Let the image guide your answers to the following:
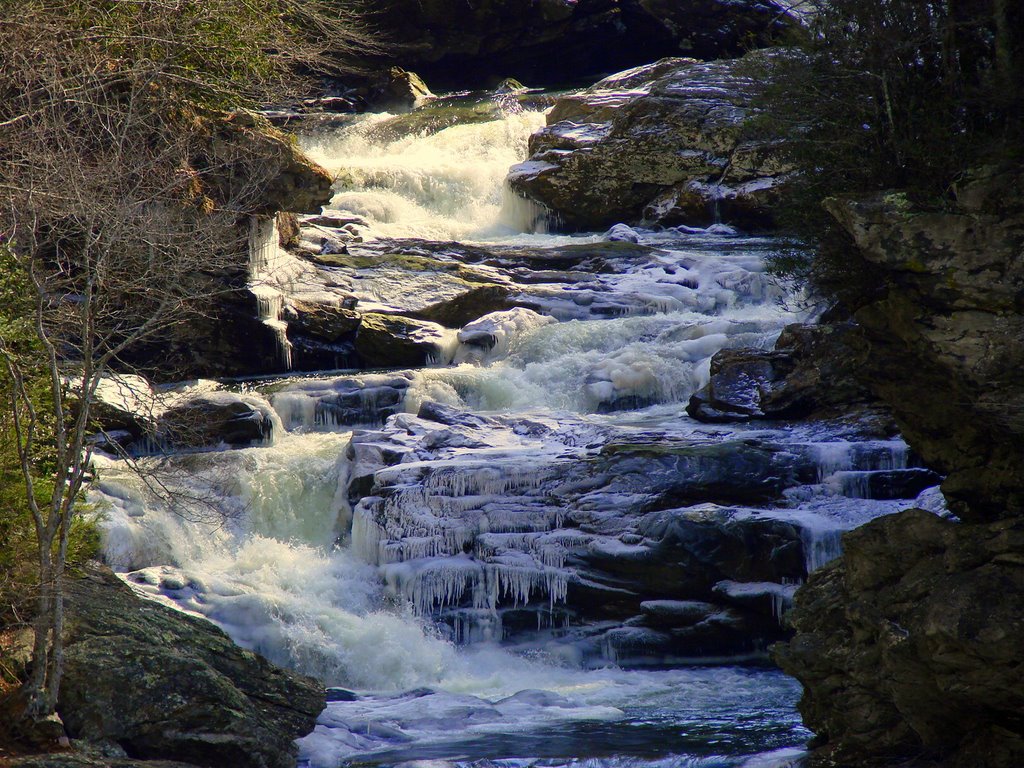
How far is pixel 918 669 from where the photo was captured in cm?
603

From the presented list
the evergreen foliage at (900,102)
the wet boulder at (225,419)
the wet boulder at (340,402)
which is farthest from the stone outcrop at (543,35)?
the evergreen foliage at (900,102)

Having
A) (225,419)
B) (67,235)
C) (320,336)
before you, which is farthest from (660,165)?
(67,235)

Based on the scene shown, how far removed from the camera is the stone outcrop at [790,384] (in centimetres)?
1168

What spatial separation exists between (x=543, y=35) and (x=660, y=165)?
→ 1279cm

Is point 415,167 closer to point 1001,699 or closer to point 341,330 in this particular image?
point 341,330

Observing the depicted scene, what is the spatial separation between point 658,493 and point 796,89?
3949mm

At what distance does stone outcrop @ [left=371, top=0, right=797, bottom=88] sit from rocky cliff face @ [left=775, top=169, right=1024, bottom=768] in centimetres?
2571

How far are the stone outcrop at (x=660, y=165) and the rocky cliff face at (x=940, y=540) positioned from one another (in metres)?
14.5

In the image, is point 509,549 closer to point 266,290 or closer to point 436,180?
point 266,290

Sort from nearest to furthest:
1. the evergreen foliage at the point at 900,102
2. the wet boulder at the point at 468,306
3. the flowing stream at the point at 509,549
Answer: the evergreen foliage at the point at 900,102 → the flowing stream at the point at 509,549 → the wet boulder at the point at 468,306

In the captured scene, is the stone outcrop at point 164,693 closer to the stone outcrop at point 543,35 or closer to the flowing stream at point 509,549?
the flowing stream at point 509,549

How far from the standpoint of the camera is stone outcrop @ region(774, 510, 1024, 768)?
18.5ft

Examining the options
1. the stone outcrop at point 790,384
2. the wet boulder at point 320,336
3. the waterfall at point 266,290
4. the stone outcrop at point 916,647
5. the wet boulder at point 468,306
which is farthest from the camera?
the wet boulder at point 468,306

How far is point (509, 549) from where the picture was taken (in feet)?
33.9
